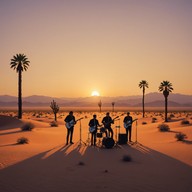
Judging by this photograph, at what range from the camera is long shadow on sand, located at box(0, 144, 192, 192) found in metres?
10.2

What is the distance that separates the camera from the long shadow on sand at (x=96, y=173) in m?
10.2

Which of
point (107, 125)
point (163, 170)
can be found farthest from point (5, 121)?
point (163, 170)

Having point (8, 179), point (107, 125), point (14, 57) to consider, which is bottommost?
point (8, 179)

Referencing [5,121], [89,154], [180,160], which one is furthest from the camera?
[5,121]

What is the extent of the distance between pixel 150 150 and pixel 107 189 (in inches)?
328

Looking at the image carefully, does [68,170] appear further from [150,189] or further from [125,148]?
[125,148]

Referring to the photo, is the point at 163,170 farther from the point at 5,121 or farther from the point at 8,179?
the point at 5,121

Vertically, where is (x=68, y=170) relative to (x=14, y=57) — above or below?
below

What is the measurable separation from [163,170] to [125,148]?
598cm

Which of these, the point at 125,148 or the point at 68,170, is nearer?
the point at 68,170

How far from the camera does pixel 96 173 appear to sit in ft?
39.3

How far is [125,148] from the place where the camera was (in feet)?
60.4

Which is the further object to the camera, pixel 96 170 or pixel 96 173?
pixel 96 170

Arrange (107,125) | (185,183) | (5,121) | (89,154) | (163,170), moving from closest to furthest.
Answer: (185,183)
(163,170)
(89,154)
(107,125)
(5,121)
